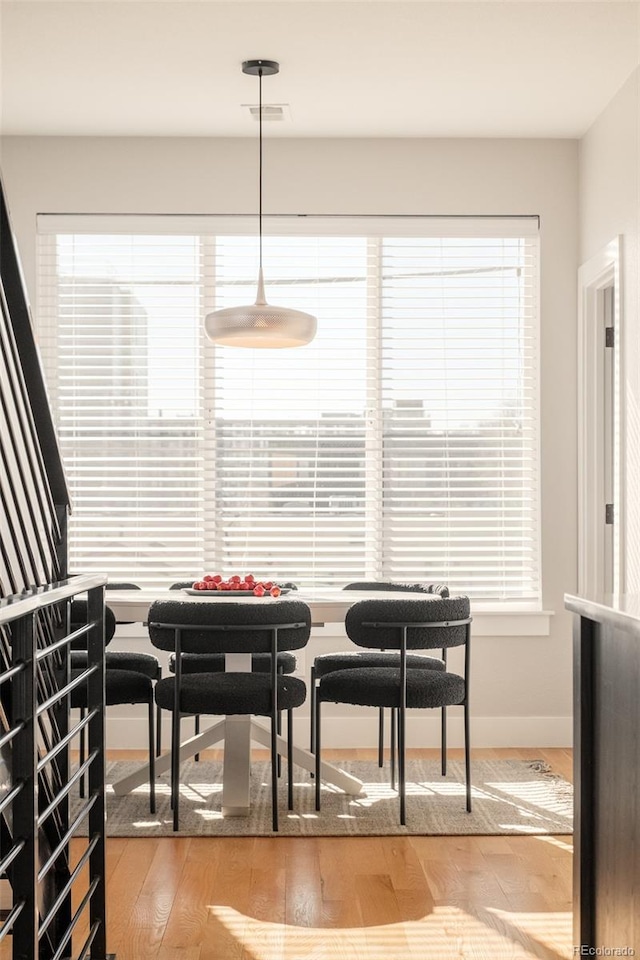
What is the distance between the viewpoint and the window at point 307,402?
554 centimetres

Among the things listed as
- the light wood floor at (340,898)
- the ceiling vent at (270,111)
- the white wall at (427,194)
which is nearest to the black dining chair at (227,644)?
the light wood floor at (340,898)

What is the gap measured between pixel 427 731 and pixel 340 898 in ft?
7.52

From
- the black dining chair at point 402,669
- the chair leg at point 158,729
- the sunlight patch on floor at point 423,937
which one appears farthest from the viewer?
the chair leg at point 158,729

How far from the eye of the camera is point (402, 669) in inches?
158

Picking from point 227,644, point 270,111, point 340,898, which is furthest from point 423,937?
point 270,111

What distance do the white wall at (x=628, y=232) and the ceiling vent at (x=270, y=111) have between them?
151cm

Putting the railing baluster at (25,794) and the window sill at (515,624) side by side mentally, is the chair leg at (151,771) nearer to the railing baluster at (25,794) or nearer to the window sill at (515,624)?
the window sill at (515,624)

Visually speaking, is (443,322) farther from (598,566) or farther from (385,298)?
(598,566)

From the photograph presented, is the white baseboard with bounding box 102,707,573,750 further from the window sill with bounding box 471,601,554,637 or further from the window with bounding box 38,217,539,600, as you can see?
the window with bounding box 38,217,539,600

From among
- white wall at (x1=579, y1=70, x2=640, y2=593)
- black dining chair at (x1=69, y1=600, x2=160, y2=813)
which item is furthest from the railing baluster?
white wall at (x1=579, y1=70, x2=640, y2=593)

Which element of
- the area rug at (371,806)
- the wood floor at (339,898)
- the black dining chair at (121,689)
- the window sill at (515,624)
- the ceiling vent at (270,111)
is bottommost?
the area rug at (371,806)

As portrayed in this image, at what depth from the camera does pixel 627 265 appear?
4.71 m

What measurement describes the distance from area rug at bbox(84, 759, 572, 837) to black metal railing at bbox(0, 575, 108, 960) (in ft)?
2.97

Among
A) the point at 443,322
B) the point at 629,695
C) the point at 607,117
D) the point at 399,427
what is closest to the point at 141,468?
the point at 399,427
